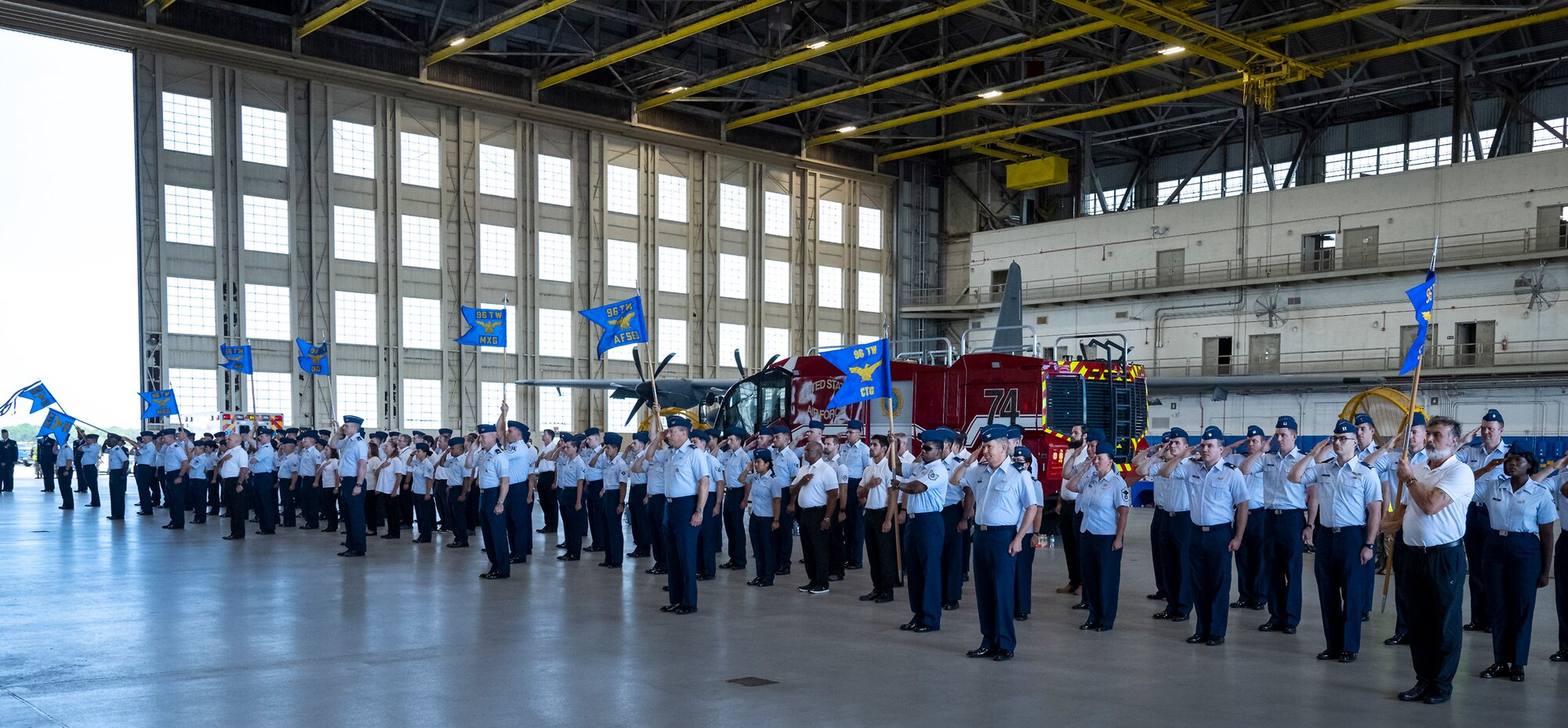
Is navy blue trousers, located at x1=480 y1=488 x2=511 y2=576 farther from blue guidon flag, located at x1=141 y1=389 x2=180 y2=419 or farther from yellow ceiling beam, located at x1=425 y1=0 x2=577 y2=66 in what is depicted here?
blue guidon flag, located at x1=141 y1=389 x2=180 y2=419

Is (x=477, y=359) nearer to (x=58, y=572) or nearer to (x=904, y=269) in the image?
(x=904, y=269)

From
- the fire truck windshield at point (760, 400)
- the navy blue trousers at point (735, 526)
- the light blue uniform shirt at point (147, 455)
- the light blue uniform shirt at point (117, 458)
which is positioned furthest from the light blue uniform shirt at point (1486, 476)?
the light blue uniform shirt at point (147, 455)

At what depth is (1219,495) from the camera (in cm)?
913

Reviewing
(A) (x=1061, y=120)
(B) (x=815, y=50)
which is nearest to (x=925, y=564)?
(B) (x=815, y=50)

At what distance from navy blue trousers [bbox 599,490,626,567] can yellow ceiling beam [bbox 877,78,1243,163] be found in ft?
76.3

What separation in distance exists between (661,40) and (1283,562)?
2225cm

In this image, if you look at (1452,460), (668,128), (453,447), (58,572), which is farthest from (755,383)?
(668,128)

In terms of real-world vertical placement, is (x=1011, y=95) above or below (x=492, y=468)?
above

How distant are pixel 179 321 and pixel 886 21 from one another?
18.2 meters

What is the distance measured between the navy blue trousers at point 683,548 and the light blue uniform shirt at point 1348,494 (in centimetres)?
499

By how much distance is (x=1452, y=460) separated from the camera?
7070 millimetres

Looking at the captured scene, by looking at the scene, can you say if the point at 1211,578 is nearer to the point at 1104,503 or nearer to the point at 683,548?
the point at 1104,503

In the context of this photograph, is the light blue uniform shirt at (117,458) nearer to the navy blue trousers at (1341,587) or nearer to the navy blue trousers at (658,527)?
the navy blue trousers at (658,527)

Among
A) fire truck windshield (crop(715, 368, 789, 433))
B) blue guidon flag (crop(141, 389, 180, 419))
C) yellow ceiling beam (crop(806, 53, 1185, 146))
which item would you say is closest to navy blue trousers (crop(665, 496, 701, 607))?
fire truck windshield (crop(715, 368, 789, 433))
